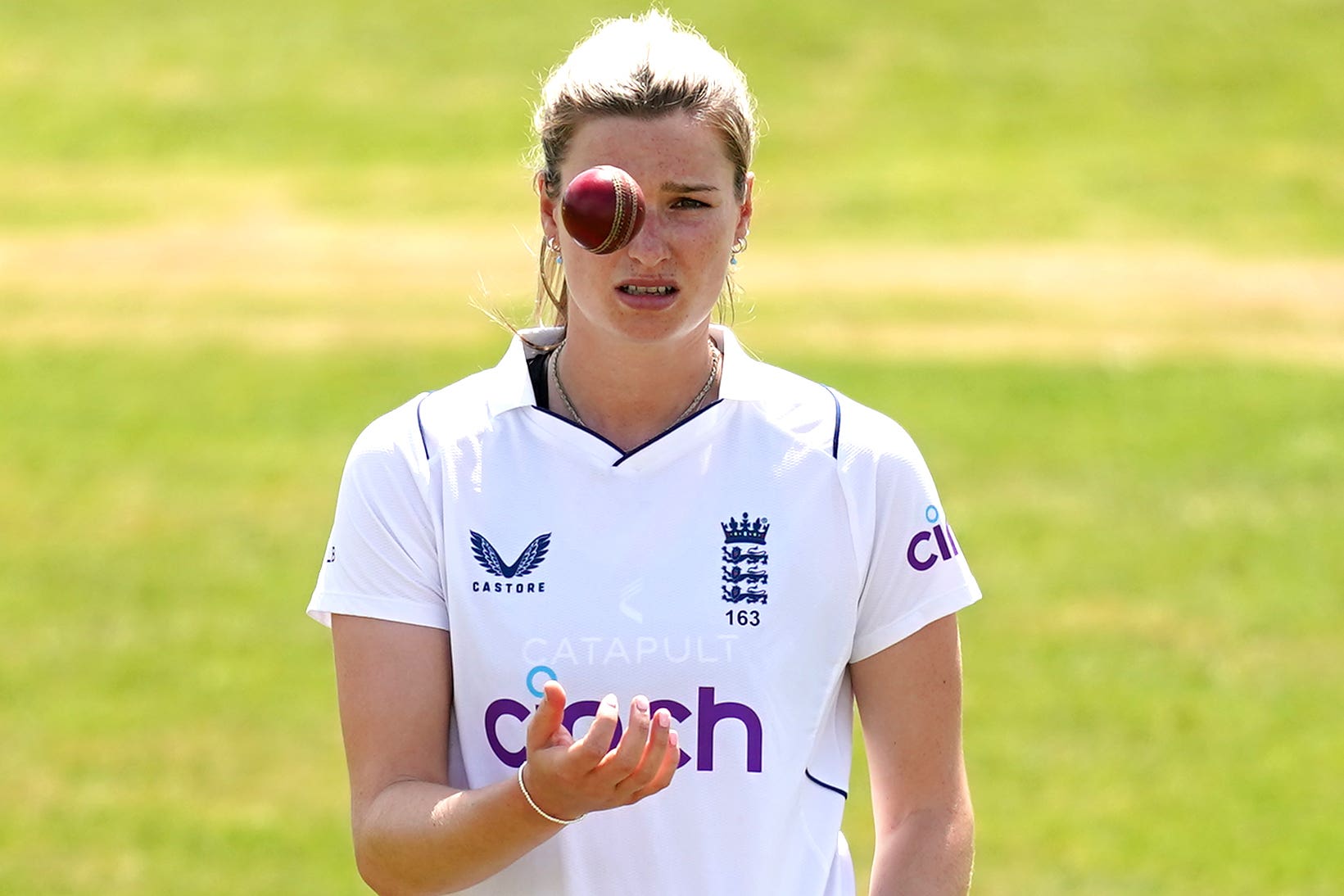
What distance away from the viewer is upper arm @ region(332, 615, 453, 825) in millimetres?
2482

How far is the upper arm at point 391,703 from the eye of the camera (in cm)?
248

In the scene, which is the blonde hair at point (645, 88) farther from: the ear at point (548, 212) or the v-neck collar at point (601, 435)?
the v-neck collar at point (601, 435)

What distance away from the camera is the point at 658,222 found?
8.10ft

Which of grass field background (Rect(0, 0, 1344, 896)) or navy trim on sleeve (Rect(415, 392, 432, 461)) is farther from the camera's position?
grass field background (Rect(0, 0, 1344, 896))

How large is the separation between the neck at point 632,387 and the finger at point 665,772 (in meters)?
0.52

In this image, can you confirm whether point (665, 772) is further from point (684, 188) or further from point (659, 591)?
point (684, 188)

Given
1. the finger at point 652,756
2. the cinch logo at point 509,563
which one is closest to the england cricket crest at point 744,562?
the cinch logo at point 509,563

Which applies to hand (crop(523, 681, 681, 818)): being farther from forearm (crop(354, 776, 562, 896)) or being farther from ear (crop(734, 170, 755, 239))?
ear (crop(734, 170, 755, 239))

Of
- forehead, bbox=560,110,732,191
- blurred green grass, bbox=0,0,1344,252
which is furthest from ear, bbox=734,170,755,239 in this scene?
blurred green grass, bbox=0,0,1344,252

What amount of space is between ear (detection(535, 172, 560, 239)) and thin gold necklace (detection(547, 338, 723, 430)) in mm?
182

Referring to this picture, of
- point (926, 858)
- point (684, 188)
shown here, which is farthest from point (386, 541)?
point (926, 858)

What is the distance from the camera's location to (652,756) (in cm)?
218

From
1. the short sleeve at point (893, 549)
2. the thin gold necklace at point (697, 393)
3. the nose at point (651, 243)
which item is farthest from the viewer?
the thin gold necklace at point (697, 393)

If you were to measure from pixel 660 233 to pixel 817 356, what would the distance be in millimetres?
11738
